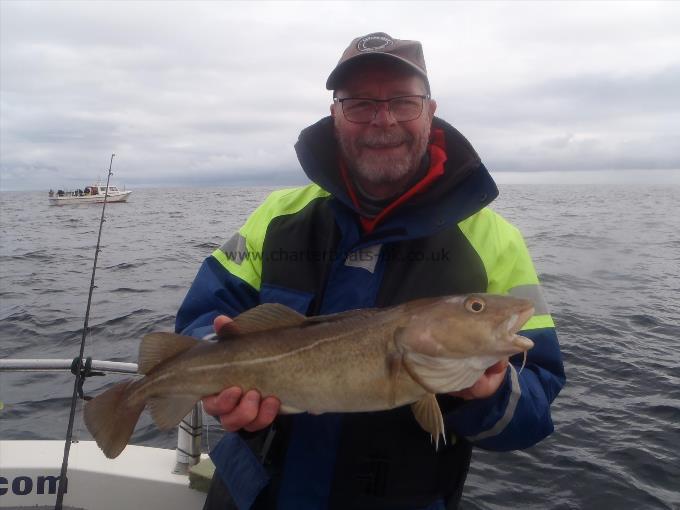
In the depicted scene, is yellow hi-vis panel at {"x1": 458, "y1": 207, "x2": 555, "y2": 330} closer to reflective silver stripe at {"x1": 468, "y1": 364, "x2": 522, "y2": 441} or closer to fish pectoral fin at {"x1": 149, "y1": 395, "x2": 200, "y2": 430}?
reflective silver stripe at {"x1": 468, "y1": 364, "x2": 522, "y2": 441}

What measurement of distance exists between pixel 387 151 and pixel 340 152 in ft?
1.60

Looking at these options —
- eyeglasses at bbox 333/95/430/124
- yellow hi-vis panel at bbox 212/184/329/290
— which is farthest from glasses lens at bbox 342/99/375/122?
yellow hi-vis panel at bbox 212/184/329/290

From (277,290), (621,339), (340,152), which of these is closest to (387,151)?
(340,152)

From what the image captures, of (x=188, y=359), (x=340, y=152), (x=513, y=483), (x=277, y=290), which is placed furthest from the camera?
(x=513, y=483)

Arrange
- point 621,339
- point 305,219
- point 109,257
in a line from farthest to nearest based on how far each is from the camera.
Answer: point 109,257 < point 621,339 < point 305,219

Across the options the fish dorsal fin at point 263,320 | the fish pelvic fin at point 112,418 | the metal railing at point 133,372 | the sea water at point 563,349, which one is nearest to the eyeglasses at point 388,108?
the fish dorsal fin at point 263,320

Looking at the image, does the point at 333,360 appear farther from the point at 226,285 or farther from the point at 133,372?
the point at 133,372

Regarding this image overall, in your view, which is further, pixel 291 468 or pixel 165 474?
pixel 165 474

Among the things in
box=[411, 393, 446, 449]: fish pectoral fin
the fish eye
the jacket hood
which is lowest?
box=[411, 393, 446, 449]: fish pectoral fin

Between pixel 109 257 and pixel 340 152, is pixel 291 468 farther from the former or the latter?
pixel 109 257

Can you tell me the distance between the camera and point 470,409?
279 centimetres

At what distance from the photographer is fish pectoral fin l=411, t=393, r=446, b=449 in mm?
2557

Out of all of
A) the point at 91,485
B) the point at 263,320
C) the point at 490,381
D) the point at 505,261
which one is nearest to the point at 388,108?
the point at 505,261

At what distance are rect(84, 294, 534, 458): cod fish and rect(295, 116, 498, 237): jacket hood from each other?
0.81 m
